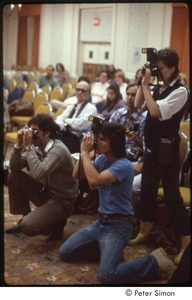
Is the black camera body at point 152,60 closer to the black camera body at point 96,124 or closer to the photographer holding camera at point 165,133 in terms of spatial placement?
the photographer holding camera at point 165,133

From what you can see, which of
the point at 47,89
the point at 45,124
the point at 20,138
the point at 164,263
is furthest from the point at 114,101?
the point at 47,89

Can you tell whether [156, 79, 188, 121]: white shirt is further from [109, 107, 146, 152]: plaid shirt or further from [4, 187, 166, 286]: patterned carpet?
[4, 187, 166, 286]: patterned carpet

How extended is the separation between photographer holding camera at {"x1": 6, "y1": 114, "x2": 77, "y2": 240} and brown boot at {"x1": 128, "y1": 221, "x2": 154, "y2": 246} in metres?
0.45

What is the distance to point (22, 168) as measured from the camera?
236cm

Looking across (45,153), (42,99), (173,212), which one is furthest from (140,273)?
(42,99)

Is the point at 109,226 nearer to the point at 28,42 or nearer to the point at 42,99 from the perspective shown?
the point at 42,99

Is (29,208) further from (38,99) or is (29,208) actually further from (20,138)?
(38,99)

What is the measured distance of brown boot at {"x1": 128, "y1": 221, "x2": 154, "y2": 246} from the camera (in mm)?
1946

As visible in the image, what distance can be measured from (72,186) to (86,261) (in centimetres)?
47

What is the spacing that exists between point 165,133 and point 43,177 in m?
0.78

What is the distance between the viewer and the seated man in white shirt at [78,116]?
2.26 m

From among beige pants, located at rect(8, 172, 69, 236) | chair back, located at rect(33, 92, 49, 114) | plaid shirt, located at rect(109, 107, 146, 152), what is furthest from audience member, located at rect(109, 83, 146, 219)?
chair back, located at rect(33, 92, 49, 114)

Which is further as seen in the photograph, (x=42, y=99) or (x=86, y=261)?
(x=42, y=99)

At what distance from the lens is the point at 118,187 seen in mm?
1903
